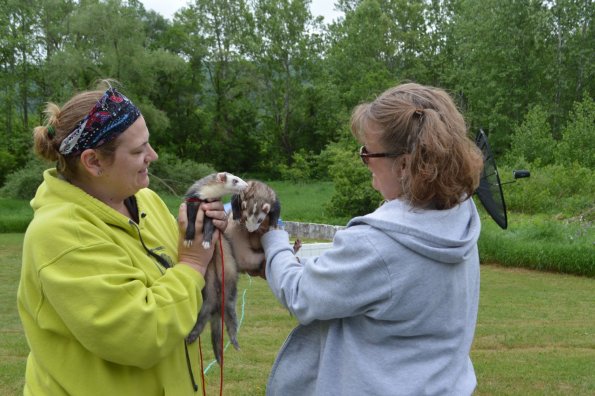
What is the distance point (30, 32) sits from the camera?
40.5 meters

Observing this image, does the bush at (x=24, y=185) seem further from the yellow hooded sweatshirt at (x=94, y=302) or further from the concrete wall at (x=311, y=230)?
the yellow hooded sweatshirt at (x=94, y=302)

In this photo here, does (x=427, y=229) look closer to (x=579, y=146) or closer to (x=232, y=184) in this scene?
(x=232, y=184)

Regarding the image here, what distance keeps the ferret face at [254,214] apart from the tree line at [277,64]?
3050 centimetres

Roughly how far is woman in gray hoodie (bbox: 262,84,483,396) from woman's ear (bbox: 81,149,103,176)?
797 mm

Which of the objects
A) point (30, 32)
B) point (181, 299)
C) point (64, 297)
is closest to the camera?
point (64, 297)

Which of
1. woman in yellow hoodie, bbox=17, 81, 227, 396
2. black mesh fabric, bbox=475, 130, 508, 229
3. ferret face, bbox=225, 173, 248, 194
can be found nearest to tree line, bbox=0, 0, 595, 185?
black mesh fabric, bbox=475, 130, 508, 229

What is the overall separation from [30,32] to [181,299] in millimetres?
43408

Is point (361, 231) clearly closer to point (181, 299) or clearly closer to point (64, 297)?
point (181, 299)

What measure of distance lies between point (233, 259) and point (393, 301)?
1.21m

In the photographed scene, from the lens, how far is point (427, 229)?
2.10 metres

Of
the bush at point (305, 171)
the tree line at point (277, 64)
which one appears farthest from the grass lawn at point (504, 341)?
the bush at point (305, 171)

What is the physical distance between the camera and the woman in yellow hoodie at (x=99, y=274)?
80.2 inches

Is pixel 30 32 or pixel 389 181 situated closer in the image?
pixel 389 181

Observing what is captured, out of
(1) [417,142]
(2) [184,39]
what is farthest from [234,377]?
(2) [184,39]
